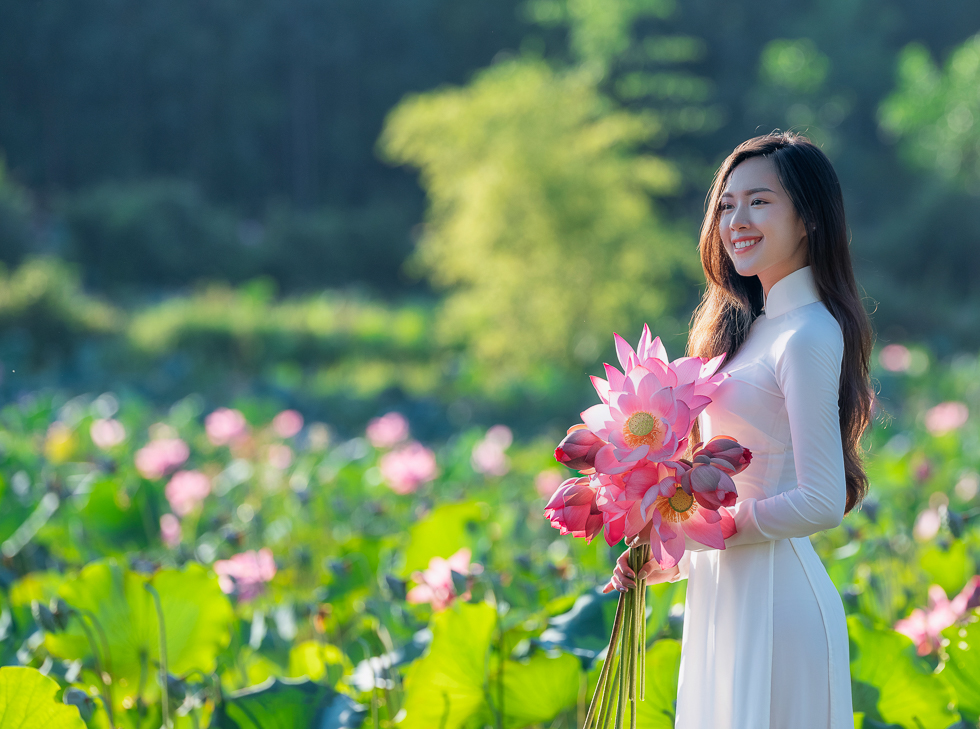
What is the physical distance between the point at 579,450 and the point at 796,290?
1.16 feet

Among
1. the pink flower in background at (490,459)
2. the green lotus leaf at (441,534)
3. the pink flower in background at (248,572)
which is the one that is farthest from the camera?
the pink flower in background at (490,459)

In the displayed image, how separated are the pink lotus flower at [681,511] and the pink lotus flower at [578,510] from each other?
0.06m

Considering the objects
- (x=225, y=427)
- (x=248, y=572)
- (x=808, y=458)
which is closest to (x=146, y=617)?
(x=248, y=572)

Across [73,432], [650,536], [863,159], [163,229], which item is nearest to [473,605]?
[650,536]

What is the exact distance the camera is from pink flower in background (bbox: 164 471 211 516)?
258cm

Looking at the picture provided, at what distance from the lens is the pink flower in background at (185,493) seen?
2.58 metres

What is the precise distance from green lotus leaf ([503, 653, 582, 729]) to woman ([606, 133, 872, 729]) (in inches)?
10.6

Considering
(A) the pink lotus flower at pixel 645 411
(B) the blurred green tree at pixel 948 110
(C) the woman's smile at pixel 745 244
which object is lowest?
(A) the pink lotus flower at pixel 645 411

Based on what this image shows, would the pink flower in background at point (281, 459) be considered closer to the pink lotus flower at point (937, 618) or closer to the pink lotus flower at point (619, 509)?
the pink lotus flower at point (937, 618)

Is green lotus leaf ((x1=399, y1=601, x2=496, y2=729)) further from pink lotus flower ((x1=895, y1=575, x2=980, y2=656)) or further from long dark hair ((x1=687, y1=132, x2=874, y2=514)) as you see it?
pink lotus flower ((x1=895, y1=575, x2=980, y2=656))

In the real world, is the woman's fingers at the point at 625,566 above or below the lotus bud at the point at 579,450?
below

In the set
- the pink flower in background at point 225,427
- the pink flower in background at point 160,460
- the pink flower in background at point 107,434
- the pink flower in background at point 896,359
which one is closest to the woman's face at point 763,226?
the pink flower in background at point 160,460

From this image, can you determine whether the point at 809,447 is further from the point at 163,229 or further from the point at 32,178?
the point at 32,178

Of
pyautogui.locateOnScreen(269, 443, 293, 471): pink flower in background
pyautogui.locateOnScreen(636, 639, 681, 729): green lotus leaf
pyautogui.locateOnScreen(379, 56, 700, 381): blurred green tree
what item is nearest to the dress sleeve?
pyautogui.locateOnScreen(636, 639, 681, 729): green lotus leaf
